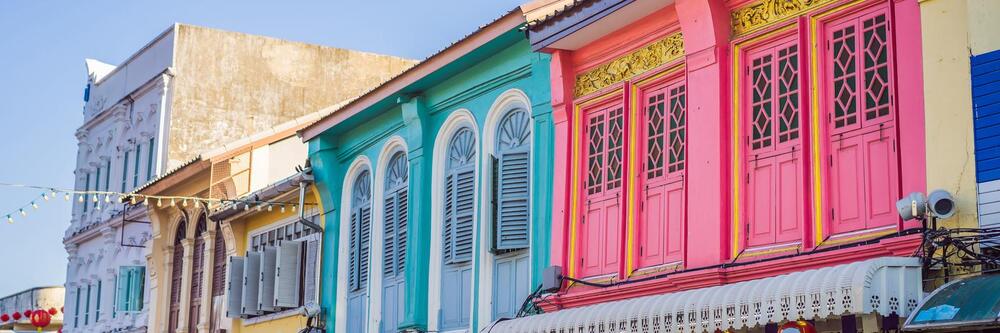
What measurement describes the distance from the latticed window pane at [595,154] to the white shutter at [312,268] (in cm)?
700

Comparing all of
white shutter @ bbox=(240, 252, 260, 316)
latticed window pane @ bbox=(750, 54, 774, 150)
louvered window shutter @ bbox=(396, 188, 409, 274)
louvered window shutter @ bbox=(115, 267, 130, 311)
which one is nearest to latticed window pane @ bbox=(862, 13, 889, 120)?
latticed window pane @ bbox=(750, 54, 774, 150)

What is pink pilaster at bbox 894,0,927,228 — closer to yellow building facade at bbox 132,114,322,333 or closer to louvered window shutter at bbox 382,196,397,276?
louvered window shutter at bbox 382,196,397,276

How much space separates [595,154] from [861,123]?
3.69 meters

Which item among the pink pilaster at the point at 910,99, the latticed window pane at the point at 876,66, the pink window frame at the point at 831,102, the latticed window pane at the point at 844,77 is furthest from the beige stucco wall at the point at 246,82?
the pink pilaster at the point at 910,99

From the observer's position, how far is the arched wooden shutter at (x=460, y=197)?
630 inches

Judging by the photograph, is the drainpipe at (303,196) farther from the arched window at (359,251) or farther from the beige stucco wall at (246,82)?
the beige stucco wall at (246,82)

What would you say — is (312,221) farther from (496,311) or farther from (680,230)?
(680,230)

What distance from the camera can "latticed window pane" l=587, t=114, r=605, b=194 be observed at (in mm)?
13770

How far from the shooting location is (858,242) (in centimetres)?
1030

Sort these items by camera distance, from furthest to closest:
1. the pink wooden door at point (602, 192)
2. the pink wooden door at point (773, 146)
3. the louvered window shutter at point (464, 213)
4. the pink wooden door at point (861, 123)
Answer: the louvered window shutter at point (464, 213)
the pink wooden door at point (602, 192)
the pink wooden door at point (773, 146)
the pink wooden door at point (861, 123)

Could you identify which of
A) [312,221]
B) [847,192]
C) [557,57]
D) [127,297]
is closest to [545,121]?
[557,57]

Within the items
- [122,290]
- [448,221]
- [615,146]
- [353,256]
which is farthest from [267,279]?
[615,146]

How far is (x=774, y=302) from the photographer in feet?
33.1

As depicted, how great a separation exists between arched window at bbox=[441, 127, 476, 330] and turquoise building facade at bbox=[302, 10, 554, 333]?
0.06 feet
